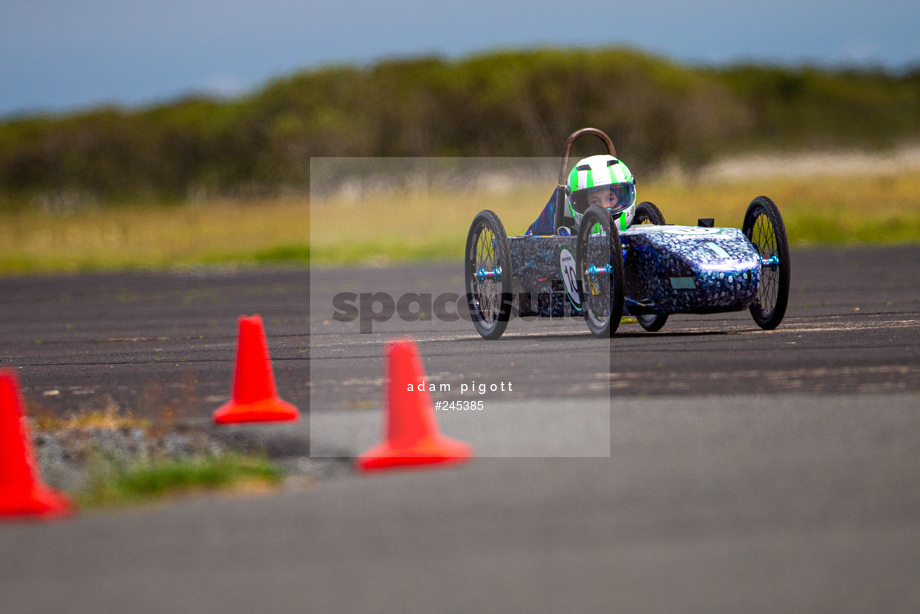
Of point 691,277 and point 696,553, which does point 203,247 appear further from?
point 696,553

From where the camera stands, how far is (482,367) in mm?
9781

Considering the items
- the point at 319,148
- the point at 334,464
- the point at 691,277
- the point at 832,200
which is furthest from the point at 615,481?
the point at 319,148

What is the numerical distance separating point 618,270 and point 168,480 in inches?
192

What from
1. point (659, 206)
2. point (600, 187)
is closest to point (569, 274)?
point (600, 187)

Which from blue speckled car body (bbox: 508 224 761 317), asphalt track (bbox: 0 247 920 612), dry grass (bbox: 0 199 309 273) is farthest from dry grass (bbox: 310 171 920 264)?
asphalt track (bbox: 0 247 920 612)

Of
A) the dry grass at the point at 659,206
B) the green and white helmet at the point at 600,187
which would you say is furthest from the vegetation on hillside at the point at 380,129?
the green and white helmet at the point at 600,187

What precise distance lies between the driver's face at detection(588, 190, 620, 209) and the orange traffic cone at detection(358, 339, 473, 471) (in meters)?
5.40

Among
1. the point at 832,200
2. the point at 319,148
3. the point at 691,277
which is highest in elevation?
the point at 319,148

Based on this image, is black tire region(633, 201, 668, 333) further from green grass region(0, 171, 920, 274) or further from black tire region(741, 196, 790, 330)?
green grass region(0, 171, 920, 274)

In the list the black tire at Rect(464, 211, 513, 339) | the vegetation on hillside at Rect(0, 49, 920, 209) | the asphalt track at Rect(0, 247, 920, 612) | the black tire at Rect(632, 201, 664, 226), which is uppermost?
the vegetation on hillside at Rect(0, 49, 920, 209)

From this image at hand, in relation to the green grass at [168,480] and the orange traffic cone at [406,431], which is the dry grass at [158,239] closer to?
the green grass at [168,480]

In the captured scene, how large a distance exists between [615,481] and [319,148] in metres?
64.7

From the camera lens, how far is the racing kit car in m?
10.4

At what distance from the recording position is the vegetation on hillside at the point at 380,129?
2505 inches
